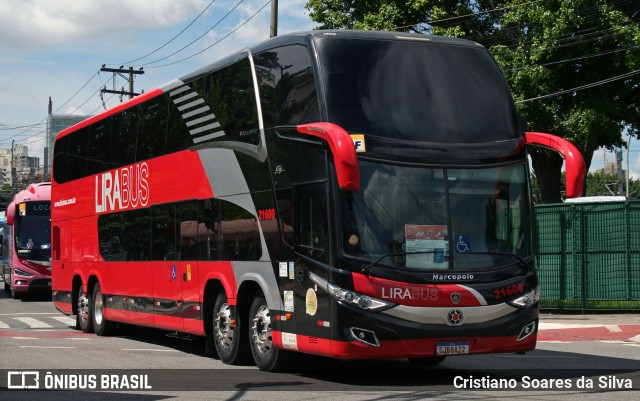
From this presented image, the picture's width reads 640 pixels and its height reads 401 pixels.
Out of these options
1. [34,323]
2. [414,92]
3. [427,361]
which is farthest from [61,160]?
[414,92]

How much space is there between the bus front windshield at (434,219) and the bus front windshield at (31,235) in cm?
2427

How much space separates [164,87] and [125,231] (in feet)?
9.94

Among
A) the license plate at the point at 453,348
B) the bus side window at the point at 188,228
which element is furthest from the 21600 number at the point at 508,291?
the bus side window at the point at 188,228

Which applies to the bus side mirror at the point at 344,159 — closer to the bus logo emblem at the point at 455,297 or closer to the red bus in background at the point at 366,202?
the red bus in background at the point at 366,202

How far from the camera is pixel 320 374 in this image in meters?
12.8

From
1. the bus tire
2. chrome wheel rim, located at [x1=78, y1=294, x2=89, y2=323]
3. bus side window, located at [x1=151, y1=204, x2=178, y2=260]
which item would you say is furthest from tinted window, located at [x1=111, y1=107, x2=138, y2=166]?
the bus tire

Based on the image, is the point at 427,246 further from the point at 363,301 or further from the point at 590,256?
the point at 590,256

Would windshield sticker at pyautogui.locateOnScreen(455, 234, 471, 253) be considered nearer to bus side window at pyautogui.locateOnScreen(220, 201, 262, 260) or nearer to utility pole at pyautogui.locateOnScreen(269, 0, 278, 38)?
bus side window at pyautogui.locateOnScreen(220, 201, 262, 260)

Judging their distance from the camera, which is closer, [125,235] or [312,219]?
[312,219]

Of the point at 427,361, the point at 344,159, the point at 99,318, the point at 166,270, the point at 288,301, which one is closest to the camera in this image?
the point at 344,159

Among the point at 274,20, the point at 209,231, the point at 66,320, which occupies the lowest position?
the point at 66,320

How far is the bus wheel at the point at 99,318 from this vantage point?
65.3ft

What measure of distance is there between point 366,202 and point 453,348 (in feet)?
6.11

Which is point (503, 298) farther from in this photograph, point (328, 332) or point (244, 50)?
point (244, 50)
